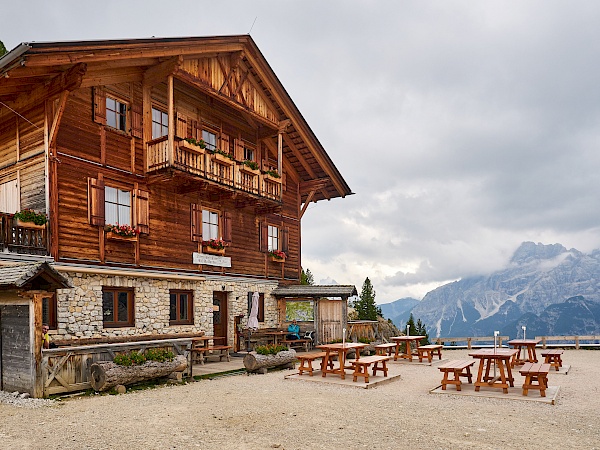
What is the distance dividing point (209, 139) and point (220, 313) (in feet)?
22.5

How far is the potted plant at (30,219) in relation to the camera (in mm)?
13258

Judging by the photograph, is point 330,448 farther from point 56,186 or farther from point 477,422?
point 56,186

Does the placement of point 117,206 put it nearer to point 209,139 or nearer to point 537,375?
point 209,139

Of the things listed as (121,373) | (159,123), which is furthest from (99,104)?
(121,373)

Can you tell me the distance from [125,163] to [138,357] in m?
6.89

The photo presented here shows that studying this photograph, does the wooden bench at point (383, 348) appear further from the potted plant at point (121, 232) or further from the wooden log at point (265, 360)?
→ the potted plant at point (121, 232)

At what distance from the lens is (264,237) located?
2247cm

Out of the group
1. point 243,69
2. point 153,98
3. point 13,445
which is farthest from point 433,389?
point 243,69

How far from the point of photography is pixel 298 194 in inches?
1004

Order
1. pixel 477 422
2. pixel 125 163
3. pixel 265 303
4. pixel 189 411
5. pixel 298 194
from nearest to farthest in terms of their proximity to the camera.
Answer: pixel 477 422
pixel 189 411
pixel 125 163
pixel 265 303
pixel 298 194

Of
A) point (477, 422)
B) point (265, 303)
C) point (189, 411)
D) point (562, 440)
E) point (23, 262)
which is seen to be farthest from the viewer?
point (265, 303)

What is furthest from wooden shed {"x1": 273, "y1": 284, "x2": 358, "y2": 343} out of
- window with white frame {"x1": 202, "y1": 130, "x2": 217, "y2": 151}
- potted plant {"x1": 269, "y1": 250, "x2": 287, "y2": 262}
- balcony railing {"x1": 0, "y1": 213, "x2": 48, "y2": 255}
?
balcony railing {"x1": 0, "y1": 213, "x2": 48, "y2": 255}

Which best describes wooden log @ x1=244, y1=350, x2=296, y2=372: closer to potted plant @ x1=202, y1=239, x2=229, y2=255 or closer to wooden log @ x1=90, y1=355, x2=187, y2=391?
wooden log @ x1=90, y1=355, x2=187, y2=391

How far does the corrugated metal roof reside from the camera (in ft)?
70.5
